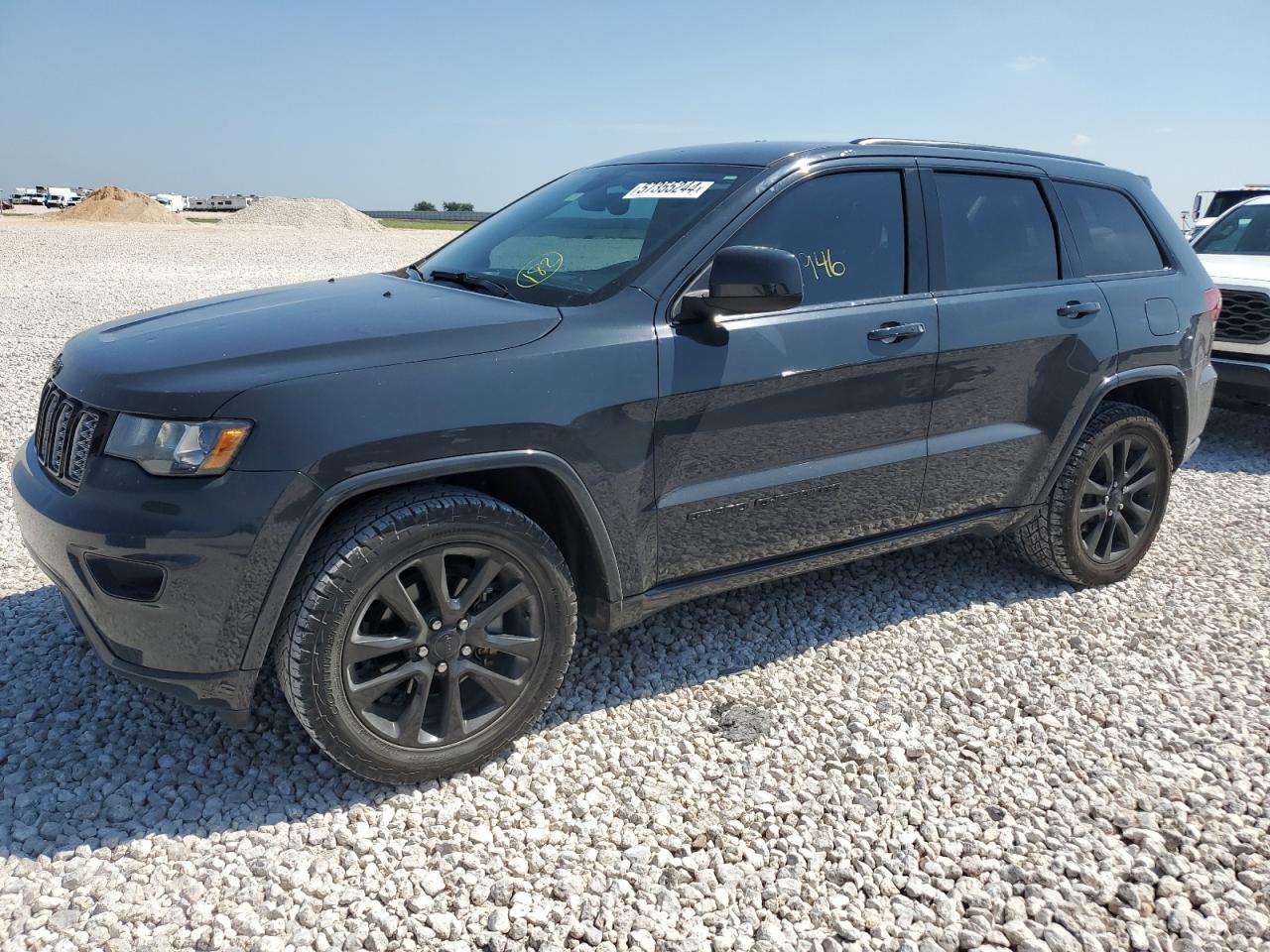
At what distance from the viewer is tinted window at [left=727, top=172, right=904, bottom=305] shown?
11.5 ft

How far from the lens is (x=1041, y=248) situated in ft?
13.9

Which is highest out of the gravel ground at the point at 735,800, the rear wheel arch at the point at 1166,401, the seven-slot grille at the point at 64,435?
the seven-slot grille at the point at 64,435

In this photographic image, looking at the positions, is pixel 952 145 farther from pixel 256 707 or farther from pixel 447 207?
pixel 447 207

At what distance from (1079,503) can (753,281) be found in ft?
7.34

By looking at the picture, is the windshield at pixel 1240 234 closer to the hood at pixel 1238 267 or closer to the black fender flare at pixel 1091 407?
the hood at pixel 1238 267

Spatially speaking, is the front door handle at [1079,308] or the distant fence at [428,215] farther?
the distant fence at [428,215]

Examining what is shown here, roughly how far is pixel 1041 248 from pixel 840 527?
1.59 meters

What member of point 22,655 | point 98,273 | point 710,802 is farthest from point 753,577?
point 98,273

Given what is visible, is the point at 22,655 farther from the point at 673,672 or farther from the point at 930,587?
the point at 930,587

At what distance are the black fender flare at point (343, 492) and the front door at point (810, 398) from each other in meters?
0.46

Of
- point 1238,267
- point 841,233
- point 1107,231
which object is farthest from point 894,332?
point 1238,267

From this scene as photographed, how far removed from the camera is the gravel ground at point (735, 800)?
2.54 m

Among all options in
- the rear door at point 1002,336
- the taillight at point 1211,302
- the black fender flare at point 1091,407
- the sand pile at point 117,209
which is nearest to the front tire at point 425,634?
the rear door at point 1002,336

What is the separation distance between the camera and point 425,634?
2.89 m
